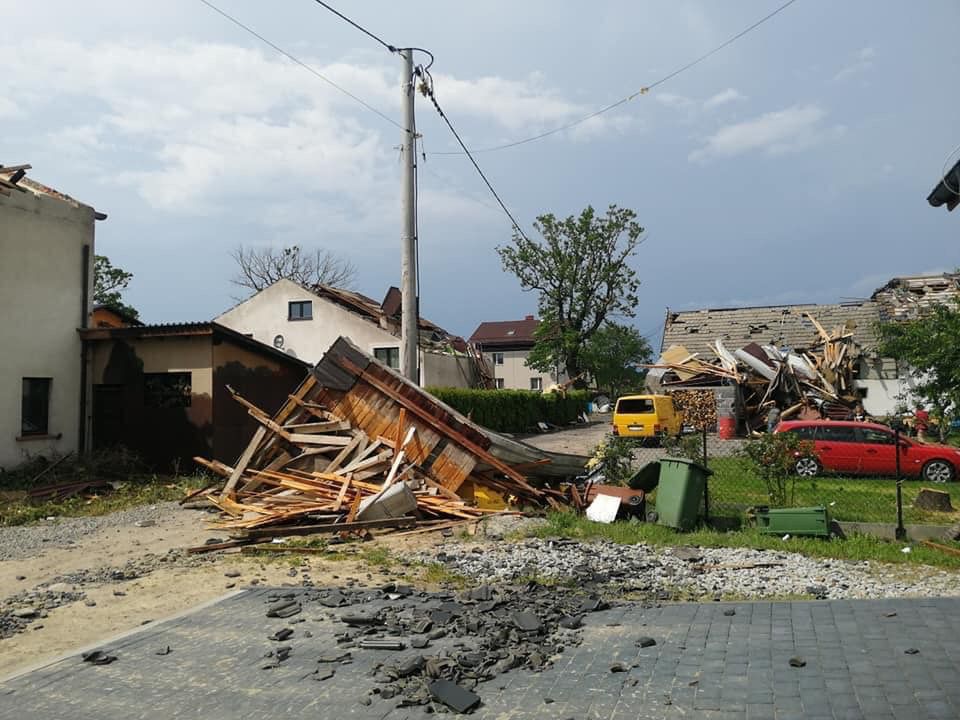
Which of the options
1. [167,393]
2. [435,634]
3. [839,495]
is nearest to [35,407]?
[167,393]

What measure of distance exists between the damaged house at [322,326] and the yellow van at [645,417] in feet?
38.9

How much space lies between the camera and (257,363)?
20016 mm

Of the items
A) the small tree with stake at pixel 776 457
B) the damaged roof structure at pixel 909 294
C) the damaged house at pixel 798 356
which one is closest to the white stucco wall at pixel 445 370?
the damaged house at pixel 798 356

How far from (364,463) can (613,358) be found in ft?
157

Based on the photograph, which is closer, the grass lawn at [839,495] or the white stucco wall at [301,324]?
the grass lawn at [839,495]

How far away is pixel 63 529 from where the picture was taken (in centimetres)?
1302

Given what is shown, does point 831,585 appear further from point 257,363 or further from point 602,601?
point 257,363

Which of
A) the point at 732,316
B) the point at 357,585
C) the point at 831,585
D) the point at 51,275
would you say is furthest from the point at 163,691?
the point at 732,316

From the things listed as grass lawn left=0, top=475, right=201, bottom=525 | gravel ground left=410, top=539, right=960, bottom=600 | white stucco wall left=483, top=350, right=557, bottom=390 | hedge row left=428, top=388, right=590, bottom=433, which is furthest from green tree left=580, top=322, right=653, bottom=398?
gravel ground left=410, top=539, right=960, bottom=600

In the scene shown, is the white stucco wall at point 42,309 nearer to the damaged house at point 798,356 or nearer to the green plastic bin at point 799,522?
the green plastic bin at point 799,522

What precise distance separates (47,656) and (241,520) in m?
5.89

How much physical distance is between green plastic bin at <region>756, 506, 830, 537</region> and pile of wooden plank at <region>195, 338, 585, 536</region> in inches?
158

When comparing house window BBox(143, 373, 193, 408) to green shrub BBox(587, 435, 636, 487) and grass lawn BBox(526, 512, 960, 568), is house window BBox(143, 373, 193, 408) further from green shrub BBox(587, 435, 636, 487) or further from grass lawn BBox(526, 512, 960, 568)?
grass lawn BBox(526, 512, 960, 568)

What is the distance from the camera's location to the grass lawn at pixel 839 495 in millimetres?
12531
